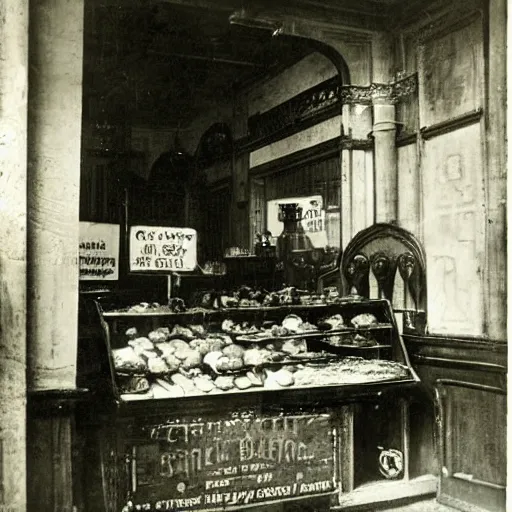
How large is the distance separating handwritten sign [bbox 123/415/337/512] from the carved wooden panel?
129cm

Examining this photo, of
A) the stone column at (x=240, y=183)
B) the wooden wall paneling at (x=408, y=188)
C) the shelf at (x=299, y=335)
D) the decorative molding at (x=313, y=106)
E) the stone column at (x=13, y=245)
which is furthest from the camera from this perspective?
the stone column at (x=240, y=183)

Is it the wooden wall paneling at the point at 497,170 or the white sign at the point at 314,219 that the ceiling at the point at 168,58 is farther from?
the wooden wall paneling at the point at 497,170

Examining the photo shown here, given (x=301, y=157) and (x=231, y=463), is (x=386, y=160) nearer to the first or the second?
(x=301, y=157)

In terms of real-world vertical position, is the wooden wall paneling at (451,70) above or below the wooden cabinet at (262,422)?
above

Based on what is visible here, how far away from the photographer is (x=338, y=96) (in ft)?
19.2

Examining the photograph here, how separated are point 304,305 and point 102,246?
5420 mm

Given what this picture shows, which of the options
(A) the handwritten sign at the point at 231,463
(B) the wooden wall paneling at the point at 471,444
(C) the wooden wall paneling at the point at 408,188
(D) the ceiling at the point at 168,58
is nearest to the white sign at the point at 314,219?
(C) the wooden wall paneling at the point at 408,188

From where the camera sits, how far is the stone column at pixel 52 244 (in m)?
3.27

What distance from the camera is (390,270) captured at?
5.04 m

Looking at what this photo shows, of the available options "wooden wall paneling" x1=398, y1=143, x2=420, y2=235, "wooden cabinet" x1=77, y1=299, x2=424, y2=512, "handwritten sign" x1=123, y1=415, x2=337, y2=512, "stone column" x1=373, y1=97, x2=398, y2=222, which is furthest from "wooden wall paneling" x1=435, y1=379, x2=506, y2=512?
"stone column" x1=373, y1=97, x2=398, y2=222

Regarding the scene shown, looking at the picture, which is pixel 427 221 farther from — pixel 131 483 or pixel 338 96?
pixel 131 483

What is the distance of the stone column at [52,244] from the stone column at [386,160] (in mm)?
2754

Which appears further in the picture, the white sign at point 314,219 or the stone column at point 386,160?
the white sign at point 314,219

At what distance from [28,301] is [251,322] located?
175 centimetres
